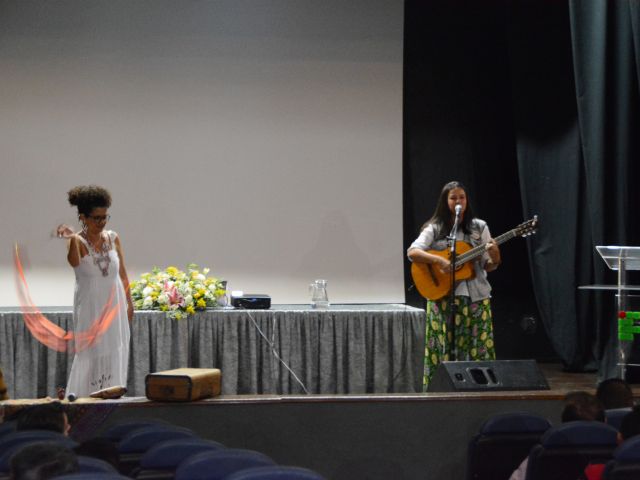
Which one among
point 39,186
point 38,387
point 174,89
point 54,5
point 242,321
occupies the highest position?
point 54,5

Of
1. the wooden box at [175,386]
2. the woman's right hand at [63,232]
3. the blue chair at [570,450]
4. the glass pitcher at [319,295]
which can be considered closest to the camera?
the blue chair at [570,450]

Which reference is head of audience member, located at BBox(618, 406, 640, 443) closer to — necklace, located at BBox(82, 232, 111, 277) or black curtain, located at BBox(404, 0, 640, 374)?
necklace, located at BBox(82, 232, 111, 277)

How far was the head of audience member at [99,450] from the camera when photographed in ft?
10.5

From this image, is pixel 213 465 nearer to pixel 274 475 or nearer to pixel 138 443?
pixel 274 475

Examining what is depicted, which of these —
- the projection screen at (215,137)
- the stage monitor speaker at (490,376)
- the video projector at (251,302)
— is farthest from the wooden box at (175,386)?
the projection screen at (215,137)

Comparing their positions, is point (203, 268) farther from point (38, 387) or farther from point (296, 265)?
point (38, 387)

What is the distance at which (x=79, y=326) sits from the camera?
17.6 ft

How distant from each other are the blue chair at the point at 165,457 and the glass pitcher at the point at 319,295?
4421mm

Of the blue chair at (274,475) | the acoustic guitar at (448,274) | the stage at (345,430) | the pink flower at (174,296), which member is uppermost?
the acoustic guitar at (448,274)

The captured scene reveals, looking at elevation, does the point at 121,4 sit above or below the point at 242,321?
above

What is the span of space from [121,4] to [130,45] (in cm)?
34

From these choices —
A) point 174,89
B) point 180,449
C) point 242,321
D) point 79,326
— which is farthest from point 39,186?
point 180,449

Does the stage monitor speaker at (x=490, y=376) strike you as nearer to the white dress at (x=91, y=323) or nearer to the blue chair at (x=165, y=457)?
the white dress at (x=91, y=323)

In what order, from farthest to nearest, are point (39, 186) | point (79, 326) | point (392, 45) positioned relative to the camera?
point (392, 45)
point (39, 186)
point (79, 326)
